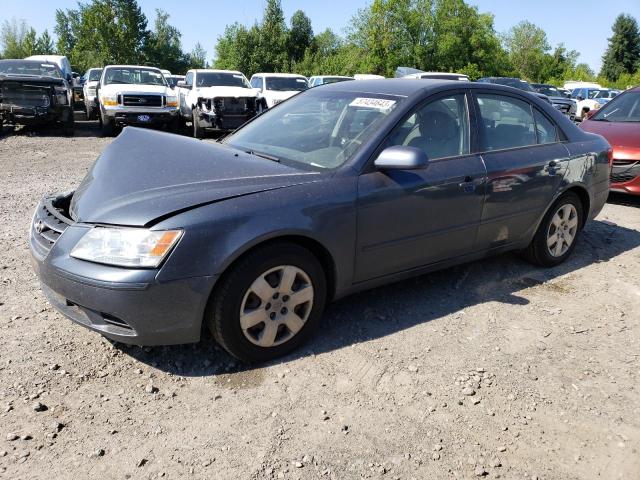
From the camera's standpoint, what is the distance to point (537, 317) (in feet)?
12.5

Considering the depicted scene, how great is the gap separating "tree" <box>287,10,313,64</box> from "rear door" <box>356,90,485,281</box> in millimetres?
45022

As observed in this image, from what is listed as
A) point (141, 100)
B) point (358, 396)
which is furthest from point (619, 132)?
point (141, 100)

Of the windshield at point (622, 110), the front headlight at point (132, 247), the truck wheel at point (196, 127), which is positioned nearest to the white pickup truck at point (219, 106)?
the truck wheel at point (196, 127)

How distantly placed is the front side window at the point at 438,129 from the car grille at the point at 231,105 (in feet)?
34.0

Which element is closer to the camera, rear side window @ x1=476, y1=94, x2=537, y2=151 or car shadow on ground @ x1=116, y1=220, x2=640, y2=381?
car shadow on ground @ x1=116, y1=220, x2=640, y2=381

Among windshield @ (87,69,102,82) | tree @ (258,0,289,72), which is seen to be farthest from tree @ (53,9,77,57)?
windshield @ (87,69,102,82)

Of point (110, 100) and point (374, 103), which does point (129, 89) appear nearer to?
point (110, 100)

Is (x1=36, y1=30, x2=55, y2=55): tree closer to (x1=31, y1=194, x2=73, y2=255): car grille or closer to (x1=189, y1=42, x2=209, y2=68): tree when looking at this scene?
(x1=189, y1=42, x2=209, y2=68): tree

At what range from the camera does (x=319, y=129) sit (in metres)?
3.63

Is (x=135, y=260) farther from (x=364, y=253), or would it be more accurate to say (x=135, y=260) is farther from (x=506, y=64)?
(x=506, y=64)

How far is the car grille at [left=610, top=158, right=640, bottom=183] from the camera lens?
6980 mm

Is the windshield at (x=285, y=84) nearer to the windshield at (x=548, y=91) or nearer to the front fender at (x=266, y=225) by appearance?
the windshield at (x=548, y=91)

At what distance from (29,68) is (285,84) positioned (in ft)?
23.4

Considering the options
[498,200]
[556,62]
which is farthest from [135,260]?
[556,62]
